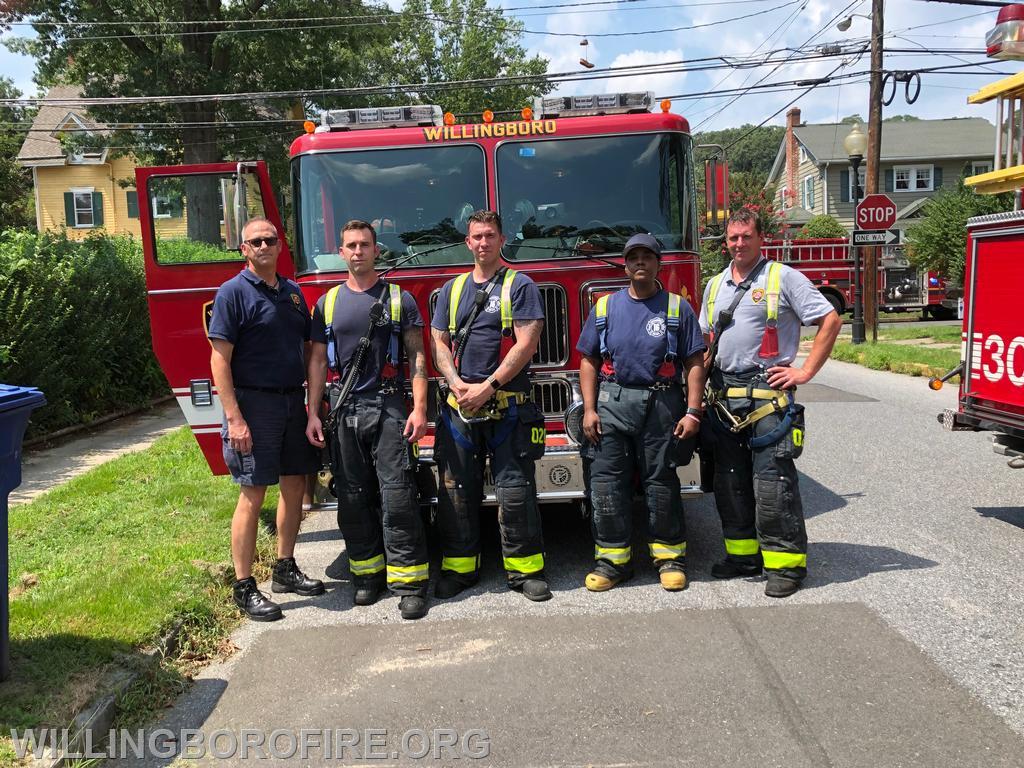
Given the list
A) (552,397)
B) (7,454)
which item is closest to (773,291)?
(552,397)

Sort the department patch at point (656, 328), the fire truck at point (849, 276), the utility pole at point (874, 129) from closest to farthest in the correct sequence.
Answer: the department patch at point (656, 328) < the utility pole at point (874, 129) < the fire truck at point (849, 276)

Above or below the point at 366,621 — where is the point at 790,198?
above

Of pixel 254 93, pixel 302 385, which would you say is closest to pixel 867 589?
pixel 302 385

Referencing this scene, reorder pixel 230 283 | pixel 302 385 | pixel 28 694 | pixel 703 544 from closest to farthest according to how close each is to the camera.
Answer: pixel 28 694
pixel 230 283
pixel 302 385
pixel 703 544

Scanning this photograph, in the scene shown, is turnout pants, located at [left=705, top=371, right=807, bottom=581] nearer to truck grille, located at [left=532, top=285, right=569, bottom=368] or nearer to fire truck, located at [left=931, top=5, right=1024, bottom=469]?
truck grille, located at [left=532, top=285, right=569, bottom=368]

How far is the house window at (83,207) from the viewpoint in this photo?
34.6 metres

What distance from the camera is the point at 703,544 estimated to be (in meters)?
5.62

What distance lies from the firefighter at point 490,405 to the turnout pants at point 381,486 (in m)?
0.21

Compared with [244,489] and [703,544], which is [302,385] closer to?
[244,489]

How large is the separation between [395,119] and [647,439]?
2.73 metres

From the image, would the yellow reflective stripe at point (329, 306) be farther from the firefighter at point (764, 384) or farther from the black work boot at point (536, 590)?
the firefighter at point (764, 384)

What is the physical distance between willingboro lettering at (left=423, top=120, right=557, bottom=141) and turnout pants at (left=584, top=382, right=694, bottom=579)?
1.80m

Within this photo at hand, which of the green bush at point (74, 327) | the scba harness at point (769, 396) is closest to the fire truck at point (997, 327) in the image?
the scba harness at point (769, 396)

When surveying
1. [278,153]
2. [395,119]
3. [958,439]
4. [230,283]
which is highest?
[278,153]
